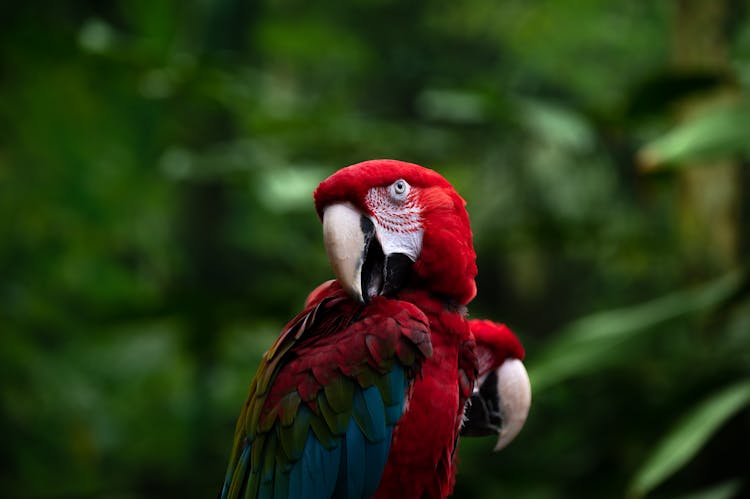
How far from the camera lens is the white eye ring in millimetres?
722

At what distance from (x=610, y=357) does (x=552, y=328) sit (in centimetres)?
231

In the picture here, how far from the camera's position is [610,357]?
1463 mm

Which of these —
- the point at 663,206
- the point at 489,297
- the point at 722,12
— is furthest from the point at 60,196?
the point at 489,297

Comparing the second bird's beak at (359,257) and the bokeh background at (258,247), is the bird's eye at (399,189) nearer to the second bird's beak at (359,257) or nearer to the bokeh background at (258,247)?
the second bird's beak at (359,257)

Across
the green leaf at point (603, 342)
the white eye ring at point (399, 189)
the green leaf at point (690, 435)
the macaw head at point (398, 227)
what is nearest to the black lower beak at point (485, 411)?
the macaw head at point (398, 227)

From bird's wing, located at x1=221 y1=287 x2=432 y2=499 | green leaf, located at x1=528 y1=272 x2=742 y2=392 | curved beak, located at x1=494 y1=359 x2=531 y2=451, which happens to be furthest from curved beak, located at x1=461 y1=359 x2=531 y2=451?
green leaf, located at x1=528 y1=272 x2=742 y2=392


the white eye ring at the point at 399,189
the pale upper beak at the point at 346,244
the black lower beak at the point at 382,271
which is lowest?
the black lower beak at the point at 382,271

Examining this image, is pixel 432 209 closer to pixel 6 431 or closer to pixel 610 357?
pixel 610 357

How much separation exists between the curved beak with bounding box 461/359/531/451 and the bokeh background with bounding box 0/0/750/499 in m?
0.50

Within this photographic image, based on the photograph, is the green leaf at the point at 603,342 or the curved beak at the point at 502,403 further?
the green leaf at the point at 603,342

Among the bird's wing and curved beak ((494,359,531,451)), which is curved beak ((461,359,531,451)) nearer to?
curved beak ((494,359,531,451))

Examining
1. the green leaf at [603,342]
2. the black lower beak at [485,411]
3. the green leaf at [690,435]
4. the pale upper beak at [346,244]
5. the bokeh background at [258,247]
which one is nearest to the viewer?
the pale upper beak at [346,244]

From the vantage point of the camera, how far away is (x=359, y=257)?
2.24 feet

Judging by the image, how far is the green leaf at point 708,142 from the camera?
121 cm
